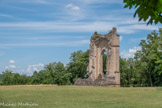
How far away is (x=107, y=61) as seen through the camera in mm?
44906

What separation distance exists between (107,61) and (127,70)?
14.5 metres

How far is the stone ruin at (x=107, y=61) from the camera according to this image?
4125 cm

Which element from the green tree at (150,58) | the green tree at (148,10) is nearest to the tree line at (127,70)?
the green tree at (150,58)

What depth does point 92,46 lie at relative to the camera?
48906mm

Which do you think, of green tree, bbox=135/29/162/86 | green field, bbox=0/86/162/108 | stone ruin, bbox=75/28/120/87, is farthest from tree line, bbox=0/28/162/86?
green field, bbox=0/86/162/108

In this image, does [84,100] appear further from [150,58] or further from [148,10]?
[150,58]

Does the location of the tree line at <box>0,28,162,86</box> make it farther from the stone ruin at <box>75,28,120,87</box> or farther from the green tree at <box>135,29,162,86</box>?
the stone ruin at <box>75,28,120,87</box>

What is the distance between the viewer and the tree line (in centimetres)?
4438

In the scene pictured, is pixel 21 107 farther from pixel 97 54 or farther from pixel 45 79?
pixel 45 79

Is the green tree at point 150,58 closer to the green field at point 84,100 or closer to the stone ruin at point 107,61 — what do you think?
the stone ruin at point 107,61

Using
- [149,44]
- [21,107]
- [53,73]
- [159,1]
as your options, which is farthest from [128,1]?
[53,73]

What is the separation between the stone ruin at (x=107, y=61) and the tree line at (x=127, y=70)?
628 centimetres

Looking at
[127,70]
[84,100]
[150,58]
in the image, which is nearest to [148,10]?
[84,100]

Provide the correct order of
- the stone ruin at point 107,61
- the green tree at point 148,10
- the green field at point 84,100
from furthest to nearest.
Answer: the stone ruin at point 107,61, the green field at point 84,100, the green tree at point 148,10
